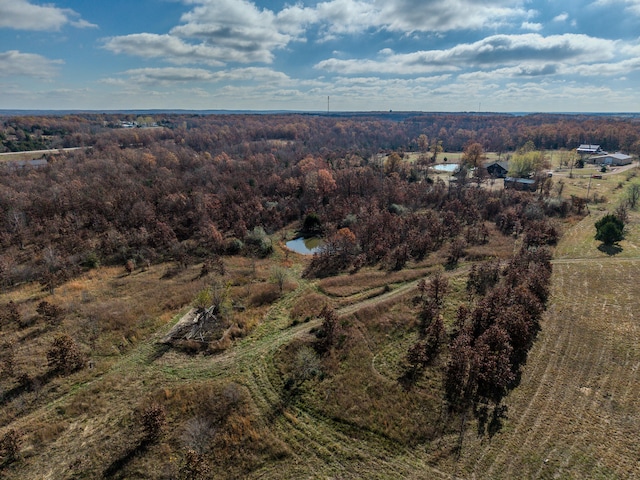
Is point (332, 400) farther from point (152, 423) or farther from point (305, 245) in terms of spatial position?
point (305, 245)

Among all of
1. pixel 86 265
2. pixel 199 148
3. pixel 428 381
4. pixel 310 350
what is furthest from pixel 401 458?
pixel 199 148

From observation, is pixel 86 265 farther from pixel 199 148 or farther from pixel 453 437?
pixel 199 148

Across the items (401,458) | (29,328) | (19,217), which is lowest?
(401,458)

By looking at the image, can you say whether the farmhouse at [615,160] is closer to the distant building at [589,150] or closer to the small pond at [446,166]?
the distant building at [589,150]

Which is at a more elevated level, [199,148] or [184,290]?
[199,148]

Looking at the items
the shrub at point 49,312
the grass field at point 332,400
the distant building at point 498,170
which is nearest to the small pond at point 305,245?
the grass field at point 332,400
